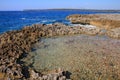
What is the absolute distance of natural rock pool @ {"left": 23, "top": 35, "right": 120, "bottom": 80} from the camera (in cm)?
1281

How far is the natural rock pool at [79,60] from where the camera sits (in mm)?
12812

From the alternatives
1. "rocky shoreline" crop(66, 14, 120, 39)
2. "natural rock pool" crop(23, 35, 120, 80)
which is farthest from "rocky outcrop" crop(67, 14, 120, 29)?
"natural rock pool" crop(23, 35, 120, 80)

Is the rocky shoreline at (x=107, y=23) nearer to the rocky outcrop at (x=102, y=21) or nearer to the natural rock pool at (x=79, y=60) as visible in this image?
the rocky outcrop at (x=102, y=21)

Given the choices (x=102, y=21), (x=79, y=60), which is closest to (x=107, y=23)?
(x=102, y=21)

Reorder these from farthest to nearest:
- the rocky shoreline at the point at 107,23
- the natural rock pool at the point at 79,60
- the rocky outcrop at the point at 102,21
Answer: the rocky outcrop at the point at 102,21 < the rocky shoreline at the point at 107,23 < the natural rock pool at the point at 79,60

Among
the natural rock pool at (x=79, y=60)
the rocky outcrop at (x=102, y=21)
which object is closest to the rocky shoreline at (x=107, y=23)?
the rocky outcrop at (x=102, y=21)

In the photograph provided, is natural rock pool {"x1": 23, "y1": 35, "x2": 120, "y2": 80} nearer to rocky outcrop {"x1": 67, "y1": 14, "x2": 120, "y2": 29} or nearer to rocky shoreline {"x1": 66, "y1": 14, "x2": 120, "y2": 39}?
rocky shoreline {"x1": 66, "y1": 14, "x2": 120, "y2": 39}

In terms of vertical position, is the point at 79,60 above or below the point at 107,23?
below

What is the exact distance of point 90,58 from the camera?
52.8 ft

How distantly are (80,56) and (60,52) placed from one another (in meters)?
2.24

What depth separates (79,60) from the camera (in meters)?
15.4

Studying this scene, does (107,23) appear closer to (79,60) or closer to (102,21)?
(102,21)

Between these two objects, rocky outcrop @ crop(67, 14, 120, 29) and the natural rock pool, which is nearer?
the natural rock pool

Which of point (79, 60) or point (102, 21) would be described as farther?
point (102, 21)
